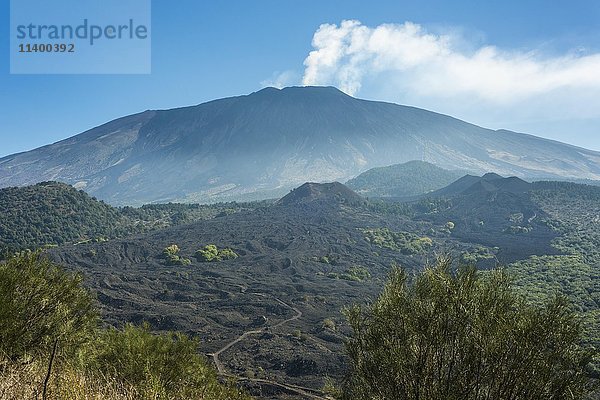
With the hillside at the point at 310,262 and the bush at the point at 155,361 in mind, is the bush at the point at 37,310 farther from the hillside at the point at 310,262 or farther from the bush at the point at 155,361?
the hillside at the point at 310,262

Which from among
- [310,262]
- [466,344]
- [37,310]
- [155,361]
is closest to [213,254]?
[310,262]

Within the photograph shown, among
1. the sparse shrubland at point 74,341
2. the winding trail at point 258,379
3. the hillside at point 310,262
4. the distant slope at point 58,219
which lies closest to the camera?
the sparse shrubland at point 74,341

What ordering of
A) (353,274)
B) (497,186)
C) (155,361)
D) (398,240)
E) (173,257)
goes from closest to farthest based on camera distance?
(155,361), (353,274), (173,257), (398,240), (497,186)

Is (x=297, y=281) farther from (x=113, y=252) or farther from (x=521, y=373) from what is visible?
(x=521, y=373)

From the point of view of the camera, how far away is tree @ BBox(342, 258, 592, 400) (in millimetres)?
6617

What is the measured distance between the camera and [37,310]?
12.2 meters

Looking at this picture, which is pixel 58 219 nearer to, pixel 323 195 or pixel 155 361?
pixel 323 195

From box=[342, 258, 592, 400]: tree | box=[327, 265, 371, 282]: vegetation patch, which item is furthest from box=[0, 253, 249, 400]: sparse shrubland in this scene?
box=[327, 265, 371, 282]: vegetation patch

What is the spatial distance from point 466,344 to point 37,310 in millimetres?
11739

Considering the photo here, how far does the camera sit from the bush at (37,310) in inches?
423

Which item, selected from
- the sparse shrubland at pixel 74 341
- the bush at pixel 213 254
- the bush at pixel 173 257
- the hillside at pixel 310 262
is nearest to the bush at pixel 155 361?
the sparse shrubland at pixel 74 341

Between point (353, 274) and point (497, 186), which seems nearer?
point (353, 274)

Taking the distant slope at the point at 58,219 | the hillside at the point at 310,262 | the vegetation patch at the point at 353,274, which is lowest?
the vegetation patch at the point at 353,274

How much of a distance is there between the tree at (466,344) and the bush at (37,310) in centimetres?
725
